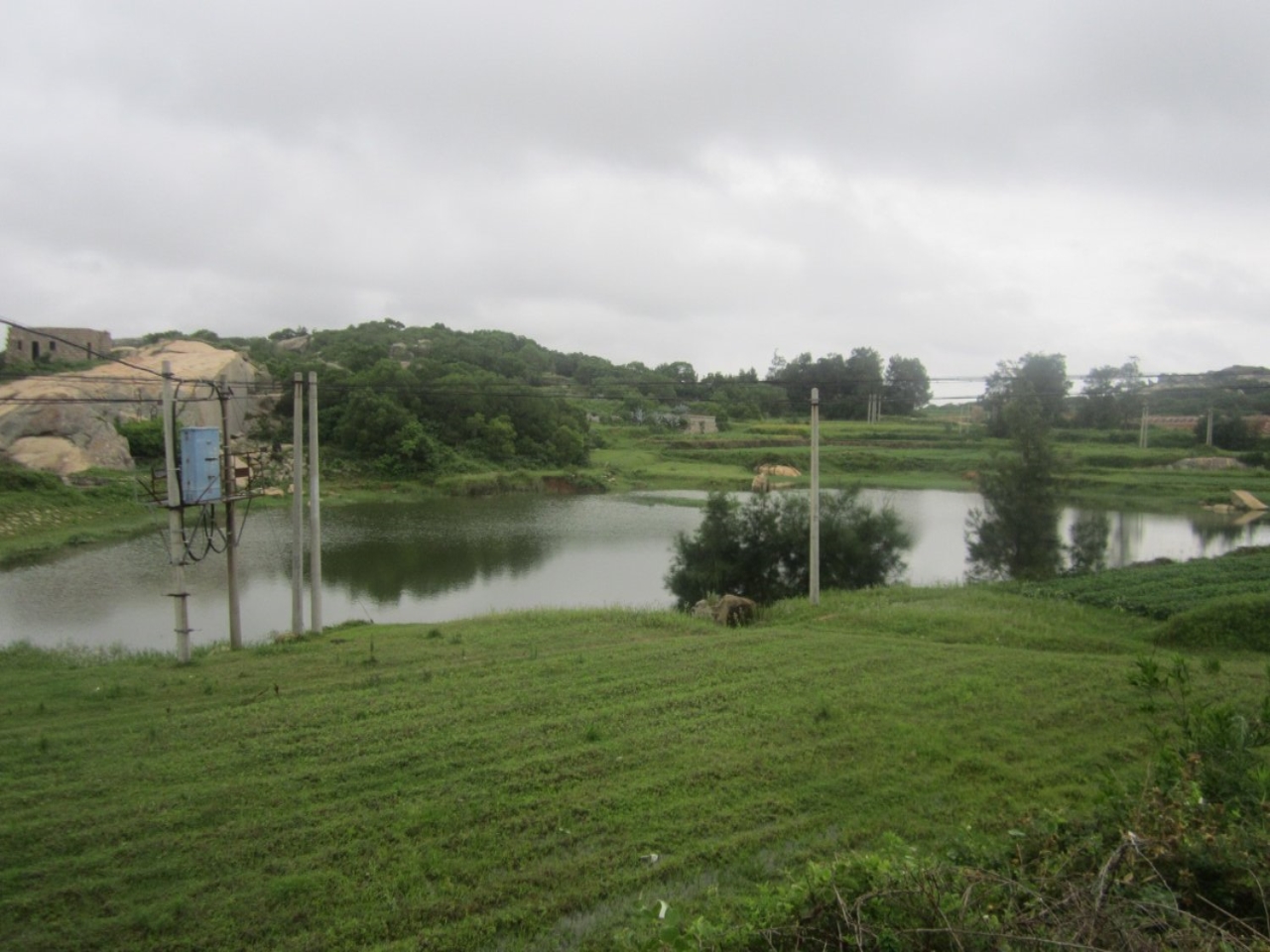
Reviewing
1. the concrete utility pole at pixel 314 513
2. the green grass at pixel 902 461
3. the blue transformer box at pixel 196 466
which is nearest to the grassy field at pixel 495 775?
the concrete utility pole at pixel 314 513

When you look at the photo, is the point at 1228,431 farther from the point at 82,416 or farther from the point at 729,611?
the point at 82,416

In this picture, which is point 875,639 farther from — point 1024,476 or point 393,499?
point 393,499

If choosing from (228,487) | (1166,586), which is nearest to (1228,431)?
(1166,586)

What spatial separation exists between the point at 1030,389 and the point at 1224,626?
1160 centimetres

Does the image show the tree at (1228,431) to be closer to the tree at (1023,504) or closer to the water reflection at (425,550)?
the tree at (1023,504)

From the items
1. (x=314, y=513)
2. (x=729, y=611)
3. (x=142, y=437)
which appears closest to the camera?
(x=314, y=513)

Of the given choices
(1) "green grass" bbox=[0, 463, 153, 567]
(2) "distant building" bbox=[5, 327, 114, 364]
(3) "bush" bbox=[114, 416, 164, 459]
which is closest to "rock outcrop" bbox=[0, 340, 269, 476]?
(3) "bush" bbox=[114, 416, 164, 459]

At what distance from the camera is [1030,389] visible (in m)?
23.3

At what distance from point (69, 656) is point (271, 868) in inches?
346

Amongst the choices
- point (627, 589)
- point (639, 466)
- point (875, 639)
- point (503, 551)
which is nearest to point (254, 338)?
point (639, 466)

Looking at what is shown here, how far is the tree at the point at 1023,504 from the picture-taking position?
2134 cm

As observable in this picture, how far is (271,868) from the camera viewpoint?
523cm

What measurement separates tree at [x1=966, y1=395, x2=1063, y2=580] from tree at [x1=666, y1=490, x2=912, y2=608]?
382 centimetres

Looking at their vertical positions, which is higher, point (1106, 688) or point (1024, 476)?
point (1024, 476)
